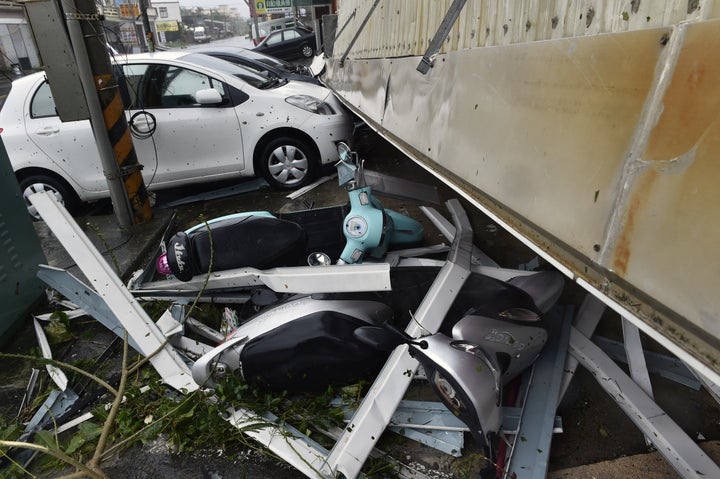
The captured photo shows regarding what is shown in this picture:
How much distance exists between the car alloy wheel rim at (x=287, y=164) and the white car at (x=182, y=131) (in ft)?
0.04

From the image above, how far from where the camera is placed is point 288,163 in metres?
5.11

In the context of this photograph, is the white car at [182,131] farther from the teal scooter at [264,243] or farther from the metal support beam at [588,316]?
the metal support beam at [588,316]

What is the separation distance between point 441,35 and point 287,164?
306cm

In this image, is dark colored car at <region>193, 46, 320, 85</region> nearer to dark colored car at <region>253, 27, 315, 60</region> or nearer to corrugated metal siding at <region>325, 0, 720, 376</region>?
corrugated metal siding at <region>325, 0, 720, 376</region>

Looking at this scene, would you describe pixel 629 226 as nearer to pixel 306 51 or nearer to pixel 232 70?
pixel 232 70

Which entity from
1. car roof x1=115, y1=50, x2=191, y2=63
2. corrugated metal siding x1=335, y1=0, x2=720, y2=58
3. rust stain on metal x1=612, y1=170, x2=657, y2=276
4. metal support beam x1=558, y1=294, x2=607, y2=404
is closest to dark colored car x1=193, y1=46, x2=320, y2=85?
car roof x1=115, y1=50, x2=191, y2=63

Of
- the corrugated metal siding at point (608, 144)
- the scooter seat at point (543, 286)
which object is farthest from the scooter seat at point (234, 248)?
the scooter seat at point (543, 286)

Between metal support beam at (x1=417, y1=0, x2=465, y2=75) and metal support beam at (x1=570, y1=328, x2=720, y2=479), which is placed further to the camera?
metal support beam at (x1=417, y1=0, x2=465, y2=75)

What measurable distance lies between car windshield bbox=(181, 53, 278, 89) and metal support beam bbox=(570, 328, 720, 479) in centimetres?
439

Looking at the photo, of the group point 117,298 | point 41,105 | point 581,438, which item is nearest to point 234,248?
point 117,298

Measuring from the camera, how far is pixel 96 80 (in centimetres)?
411

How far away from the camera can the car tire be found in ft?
16.6

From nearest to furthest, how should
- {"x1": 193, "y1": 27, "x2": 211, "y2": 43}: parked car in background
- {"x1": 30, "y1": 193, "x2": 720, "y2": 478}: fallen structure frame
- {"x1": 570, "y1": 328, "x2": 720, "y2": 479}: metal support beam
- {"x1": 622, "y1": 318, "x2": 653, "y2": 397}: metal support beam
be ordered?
1. {"x1": 570, "y1": 328, "x2": 720, "y2": 479}: metal support beam
2. {"x1": 30, "y1": 193, "x2": 720, "y2": 478}: fallen structure frame
3. {"x1": 622, "y1": 318, "x2": 653, "y2": 397}: metal support beam
4. {"x1": 193, "y1": 27, "x2": 211, "y2": 43}: parked car in background

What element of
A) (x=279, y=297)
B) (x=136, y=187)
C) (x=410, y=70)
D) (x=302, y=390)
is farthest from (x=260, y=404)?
(x=136, y=187)
